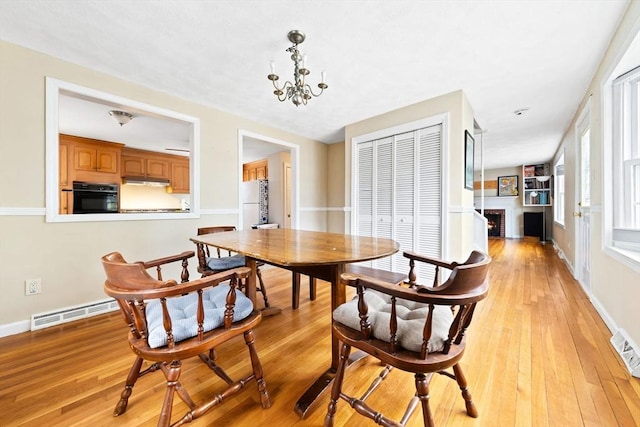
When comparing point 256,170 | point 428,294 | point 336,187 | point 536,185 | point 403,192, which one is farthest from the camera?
point 536,185

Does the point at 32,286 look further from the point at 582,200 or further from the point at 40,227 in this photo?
the point at 582,200

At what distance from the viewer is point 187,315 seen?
1187mm

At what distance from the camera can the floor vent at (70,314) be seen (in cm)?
205

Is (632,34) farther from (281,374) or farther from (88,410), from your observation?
(88,410)

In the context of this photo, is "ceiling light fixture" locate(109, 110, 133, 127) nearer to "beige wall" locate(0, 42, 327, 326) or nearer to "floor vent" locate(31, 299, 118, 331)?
"beige wall" locate(0, 42, 327, 326)

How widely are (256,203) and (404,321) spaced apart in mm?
4965

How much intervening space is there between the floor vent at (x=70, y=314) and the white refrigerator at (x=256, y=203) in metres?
3.15

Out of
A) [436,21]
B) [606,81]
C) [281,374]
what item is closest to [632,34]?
[606,81]

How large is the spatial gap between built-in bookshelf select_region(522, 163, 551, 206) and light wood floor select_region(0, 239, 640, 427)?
20.5 feet

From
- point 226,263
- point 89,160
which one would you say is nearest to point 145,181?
point 89,160

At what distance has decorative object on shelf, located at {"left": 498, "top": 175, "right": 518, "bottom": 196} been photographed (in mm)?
7660

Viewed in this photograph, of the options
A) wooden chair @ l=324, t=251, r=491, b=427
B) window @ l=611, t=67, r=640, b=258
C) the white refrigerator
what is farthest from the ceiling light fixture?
window @ l=611, t=67, r=640, b=258

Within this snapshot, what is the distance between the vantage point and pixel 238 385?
1218 millimetres

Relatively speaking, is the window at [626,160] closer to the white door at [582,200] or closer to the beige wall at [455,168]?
the beige wall at [455,168]
